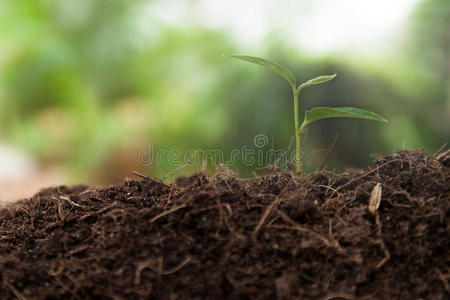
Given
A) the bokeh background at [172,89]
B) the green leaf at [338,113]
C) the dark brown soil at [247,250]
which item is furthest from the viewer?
the bokeh background at [172,89]

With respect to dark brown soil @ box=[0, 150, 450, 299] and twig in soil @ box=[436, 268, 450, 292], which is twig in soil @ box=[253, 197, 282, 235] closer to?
dark brown soil @ box=[0, 150, 450, 299]

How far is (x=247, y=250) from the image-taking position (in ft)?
1.44

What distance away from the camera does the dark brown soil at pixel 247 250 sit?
43 cm

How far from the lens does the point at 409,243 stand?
455 millimetres

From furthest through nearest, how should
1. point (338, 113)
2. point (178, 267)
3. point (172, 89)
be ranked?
point (172, 89) < point (338, 113) < point (178, 267)

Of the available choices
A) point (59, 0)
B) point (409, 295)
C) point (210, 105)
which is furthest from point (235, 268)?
point (59, 0)

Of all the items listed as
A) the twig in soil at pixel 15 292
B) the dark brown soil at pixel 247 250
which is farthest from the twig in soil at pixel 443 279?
the twig in soil at pixel 15 292

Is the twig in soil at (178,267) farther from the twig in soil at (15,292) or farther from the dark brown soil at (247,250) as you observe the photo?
the twig in soil at (15,292)

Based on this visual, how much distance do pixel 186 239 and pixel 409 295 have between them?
24cm

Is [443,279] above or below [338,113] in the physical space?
below

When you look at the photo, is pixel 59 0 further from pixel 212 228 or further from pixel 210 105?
pixel 212 228

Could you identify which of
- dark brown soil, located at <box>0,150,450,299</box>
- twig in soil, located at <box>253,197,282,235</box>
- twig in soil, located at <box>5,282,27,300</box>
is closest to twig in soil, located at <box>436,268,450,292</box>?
dark brown soil, located at <box>0,150,450,299</box>

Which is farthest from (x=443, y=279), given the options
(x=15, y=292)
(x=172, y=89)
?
(x=172, y=89)

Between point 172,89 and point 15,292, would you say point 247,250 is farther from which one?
point 172,89
